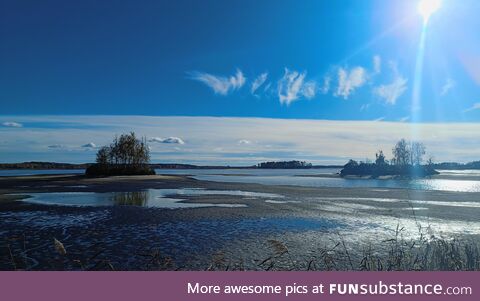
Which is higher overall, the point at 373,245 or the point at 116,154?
the point at 116,154

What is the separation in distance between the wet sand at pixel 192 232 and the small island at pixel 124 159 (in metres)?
59.7

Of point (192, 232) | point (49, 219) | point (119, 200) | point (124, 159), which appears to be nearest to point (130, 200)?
point (119, 200)

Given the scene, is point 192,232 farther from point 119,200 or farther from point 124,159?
point 124,159

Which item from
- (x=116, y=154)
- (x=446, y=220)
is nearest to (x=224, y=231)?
(x=446, y=220)

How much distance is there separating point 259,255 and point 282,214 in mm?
10345

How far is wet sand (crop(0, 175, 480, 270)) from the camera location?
11.2 meters

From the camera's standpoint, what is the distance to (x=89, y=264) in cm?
1078

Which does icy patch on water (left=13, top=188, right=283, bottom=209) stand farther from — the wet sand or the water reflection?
the wet sand

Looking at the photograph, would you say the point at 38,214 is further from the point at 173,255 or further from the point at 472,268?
the point at 472,268

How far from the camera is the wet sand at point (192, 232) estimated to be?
11.2m

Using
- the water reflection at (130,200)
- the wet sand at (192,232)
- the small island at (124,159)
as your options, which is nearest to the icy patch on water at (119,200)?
the water reflection at (130,200)

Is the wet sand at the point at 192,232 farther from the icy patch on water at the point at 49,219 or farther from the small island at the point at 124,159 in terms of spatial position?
the small island at the point at 124,159

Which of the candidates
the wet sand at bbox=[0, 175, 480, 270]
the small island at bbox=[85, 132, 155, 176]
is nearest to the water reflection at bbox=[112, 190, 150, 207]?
→ the wet sand at bbox=[0, 175, 480, 270]

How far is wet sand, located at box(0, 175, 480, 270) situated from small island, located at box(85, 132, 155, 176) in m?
59.7
